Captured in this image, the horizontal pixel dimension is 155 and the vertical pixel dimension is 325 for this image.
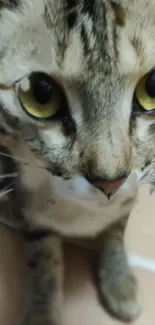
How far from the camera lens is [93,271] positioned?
944mm

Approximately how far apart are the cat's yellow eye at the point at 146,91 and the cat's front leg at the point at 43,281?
347 mm

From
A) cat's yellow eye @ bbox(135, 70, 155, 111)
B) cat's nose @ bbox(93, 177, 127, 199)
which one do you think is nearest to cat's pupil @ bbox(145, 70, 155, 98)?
cat's yellow eye @ bbox(135, 70, 155, 111)

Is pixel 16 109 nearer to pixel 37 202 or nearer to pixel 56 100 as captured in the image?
pixel 56 100

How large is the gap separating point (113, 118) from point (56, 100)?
2.6 inches

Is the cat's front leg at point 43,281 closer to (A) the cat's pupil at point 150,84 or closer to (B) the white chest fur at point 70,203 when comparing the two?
(B) the white chest fur at point 70,203

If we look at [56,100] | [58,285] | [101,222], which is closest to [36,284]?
[58,285]

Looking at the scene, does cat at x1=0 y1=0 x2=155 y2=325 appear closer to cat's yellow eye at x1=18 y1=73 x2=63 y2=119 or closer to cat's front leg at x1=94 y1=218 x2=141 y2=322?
cat's yellow eye at x1=18 y1=73 x2=63 y2=119

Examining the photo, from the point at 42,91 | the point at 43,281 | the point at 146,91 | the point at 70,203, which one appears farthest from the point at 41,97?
the point at 43,281

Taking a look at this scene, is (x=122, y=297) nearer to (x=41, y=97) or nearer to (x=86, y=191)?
(x=86, y=191)

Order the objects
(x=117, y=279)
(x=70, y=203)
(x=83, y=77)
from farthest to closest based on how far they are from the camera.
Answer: (x=117, y=279)
(x=70, y=203)
(x=83, y=77)

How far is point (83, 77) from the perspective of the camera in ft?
1.87

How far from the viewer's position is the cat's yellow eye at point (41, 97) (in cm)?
59

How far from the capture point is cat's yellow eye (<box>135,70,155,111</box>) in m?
0.61

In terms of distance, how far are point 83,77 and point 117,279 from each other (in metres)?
0.44
